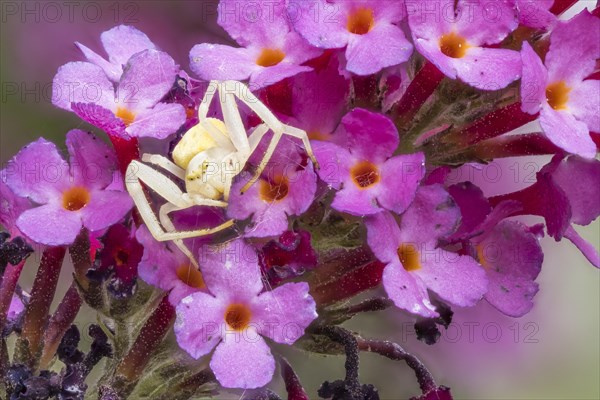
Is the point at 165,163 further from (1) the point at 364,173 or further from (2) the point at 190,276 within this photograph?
(1) the point at 364,173

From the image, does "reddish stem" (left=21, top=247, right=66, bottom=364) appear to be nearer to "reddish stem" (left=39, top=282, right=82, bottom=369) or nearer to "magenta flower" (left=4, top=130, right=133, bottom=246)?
"reddish stem" (left=39, top=282, right=82, bottom=369)

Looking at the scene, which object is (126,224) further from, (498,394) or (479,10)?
(498,394)

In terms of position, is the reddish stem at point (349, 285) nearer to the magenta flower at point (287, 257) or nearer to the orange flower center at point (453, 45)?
the magenta flower at point (287, 257)

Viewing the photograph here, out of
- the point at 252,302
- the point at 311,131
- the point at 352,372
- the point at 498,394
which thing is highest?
the point at 311,131

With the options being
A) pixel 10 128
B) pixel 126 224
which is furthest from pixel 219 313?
pixel 10 128

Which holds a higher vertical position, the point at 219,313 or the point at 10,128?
the point at 219,313

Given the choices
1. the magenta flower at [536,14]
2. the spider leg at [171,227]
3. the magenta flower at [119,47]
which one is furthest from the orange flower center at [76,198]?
the magenta flower at [536,14]
